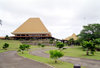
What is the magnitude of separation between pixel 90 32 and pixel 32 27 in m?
32.7

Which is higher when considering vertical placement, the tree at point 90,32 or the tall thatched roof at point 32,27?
the tall thatched roof at point 32,27

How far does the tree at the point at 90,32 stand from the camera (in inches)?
1151

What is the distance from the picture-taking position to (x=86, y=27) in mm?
31188

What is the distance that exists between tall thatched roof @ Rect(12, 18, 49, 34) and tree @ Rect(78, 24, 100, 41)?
2539 cm

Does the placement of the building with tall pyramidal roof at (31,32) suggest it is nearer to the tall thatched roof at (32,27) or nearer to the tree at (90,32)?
the tall thatched roof at (32,27)

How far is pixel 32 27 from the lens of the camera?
187 feet

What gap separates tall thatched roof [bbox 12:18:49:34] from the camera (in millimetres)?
54312

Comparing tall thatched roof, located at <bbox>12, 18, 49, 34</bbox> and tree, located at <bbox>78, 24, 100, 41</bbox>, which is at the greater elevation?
tall thatched roof, located at <bbox>12, 18, 49, 34</bbox>

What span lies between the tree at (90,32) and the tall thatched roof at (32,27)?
25389mm

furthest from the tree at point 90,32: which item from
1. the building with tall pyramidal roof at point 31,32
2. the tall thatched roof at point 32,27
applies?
the tall thatched roof at point 32,27

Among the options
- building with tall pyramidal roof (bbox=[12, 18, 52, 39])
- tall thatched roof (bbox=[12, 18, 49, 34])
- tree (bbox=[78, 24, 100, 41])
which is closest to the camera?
tree (bbox=[78, 24, 100, 41])

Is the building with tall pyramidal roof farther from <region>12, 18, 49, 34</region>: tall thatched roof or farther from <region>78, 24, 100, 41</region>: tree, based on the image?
<region>78, 24, 100, 41</region>: tree

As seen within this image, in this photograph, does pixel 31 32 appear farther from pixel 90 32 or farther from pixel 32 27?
pixel 90 32

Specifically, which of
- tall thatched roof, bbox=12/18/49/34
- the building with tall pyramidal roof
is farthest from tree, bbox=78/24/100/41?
tall thatched roof, bbox=12/18/49/34
